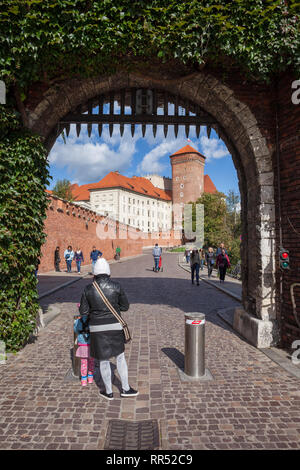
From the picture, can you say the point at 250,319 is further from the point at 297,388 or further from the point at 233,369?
the point at 297,388

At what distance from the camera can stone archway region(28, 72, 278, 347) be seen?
17.5 feet

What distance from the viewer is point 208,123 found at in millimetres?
6117

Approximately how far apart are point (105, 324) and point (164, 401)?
47.2 inches

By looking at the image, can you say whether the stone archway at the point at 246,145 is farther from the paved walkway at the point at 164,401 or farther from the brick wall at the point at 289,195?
the paved walkway at the point at 164,401

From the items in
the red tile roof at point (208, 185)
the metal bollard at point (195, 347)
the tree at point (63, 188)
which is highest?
the red tile roof at point (208, 185)

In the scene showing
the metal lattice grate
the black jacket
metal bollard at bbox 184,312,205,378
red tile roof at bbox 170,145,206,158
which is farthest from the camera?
red tile roof at bbox 170,145,206,158

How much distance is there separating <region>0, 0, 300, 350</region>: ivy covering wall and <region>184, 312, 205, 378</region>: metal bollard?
2956 mm

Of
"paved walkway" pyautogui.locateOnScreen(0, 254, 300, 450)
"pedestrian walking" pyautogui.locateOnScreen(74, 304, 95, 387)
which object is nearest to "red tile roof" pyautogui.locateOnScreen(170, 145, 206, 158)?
"paved walkway" pyautogui.locateOnScreen(0, 254, 300, 450)

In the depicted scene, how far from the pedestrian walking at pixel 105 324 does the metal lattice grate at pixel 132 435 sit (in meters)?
0.55

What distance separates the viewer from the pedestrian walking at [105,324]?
11.2 ft

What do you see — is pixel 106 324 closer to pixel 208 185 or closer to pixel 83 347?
pixel 83 347

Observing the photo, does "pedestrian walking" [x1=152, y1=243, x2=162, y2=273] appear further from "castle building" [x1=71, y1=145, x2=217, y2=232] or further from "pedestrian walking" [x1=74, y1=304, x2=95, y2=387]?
"castle building" [x1=71, y1=145, x2=217, y2=232]

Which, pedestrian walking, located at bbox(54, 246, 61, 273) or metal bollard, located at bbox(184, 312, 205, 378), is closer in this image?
metal bollard, located at bbox(184, 312, 205, 378)

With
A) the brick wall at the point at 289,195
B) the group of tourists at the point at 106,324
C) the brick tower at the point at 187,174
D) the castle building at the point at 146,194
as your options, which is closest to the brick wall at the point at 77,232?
the group of tourists at the point at 106,324
